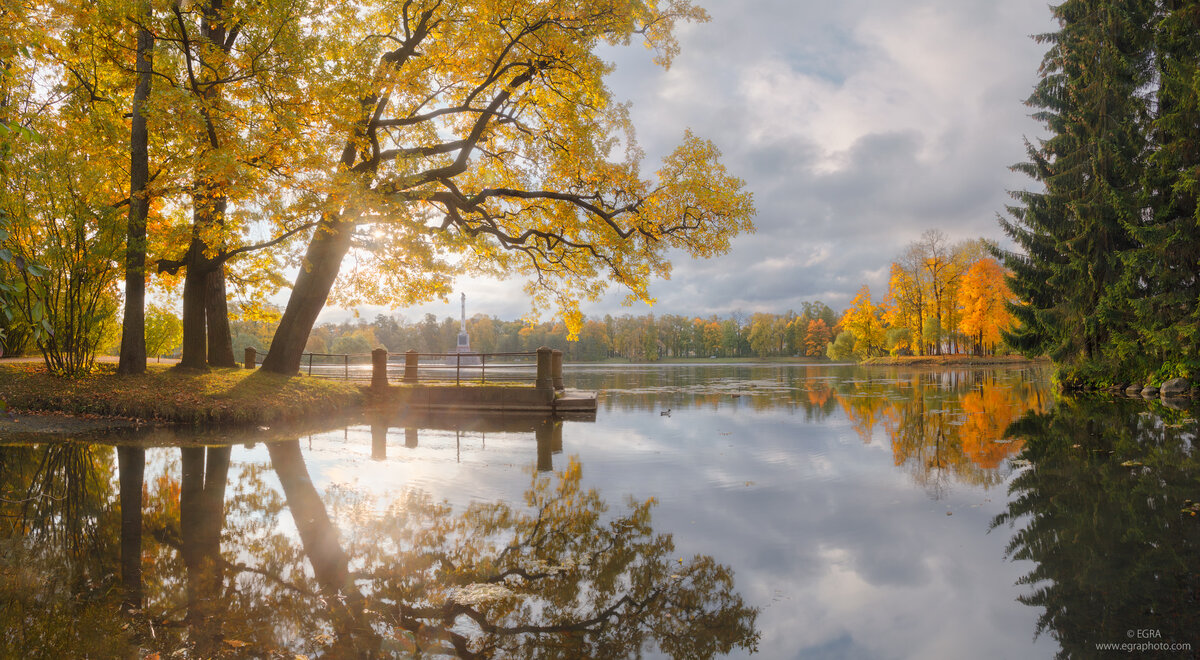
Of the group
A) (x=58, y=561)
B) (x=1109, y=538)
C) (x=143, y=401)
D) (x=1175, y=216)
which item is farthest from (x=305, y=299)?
(x=1175, y=216)

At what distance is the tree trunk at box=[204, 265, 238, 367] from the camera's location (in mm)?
15781

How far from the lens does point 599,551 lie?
4.46 meters

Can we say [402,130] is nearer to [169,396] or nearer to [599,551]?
[169,396]

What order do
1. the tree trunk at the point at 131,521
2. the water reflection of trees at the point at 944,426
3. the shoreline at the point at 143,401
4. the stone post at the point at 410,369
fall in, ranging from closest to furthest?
the tree trunk at the point at 131,521 < the water reflection of trees at the point at 944,426 < the shoreline at the point at 143,401 < the stone post at the point at 410,369

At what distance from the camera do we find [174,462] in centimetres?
768

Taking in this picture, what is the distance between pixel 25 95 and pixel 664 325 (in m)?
110

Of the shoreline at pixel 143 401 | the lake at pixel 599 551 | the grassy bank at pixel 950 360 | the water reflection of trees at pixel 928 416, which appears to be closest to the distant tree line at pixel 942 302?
the grassy bank at pixel 950 360

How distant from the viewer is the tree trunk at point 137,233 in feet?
41.8

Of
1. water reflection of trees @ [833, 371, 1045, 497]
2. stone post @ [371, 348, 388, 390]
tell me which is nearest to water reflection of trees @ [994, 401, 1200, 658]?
water reflection of trees @ [833, 371, 1045, 497]

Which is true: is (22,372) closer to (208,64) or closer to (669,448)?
(208,64)

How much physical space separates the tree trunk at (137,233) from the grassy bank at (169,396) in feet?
1.97

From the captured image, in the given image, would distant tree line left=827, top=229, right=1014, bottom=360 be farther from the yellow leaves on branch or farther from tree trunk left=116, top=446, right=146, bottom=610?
tree trunk left=116, top=446, right=146, bottom=610

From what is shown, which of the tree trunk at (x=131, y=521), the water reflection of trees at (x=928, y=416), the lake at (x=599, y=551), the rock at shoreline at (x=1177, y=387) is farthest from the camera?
the rock at shoreline at (x=1177, y=387)

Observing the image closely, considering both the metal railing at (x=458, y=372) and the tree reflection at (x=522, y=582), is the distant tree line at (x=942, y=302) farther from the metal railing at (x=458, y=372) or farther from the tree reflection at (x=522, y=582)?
the tree reflection at (x=522, y=582)
